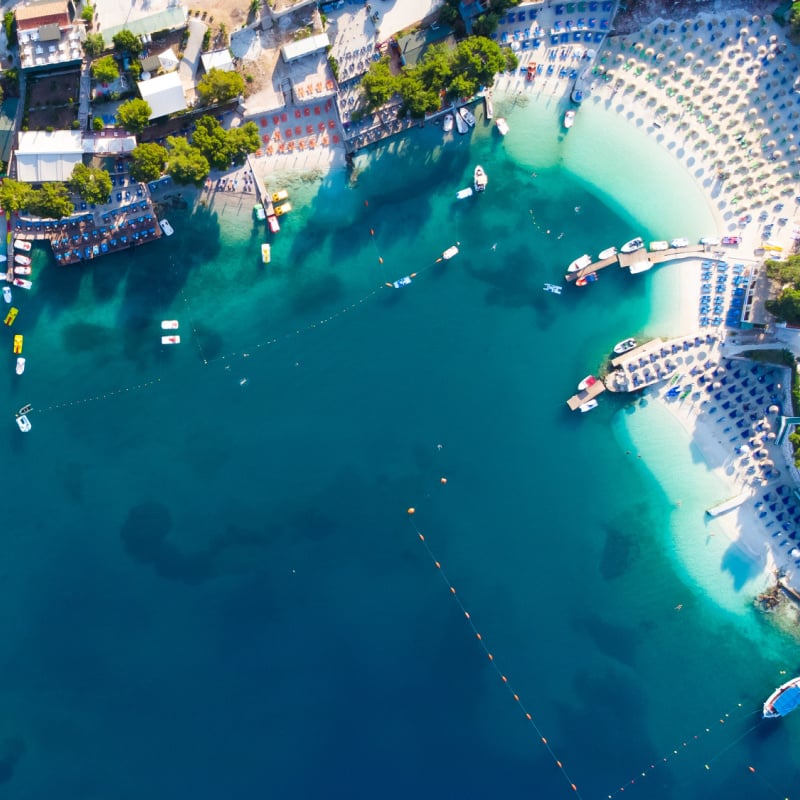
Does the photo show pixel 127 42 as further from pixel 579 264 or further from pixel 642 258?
pixel 642 258

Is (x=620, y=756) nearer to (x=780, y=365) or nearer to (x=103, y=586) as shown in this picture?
(x=780, y=365)

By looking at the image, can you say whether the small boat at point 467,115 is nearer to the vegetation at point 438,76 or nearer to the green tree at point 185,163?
the vegetation at point 438,76

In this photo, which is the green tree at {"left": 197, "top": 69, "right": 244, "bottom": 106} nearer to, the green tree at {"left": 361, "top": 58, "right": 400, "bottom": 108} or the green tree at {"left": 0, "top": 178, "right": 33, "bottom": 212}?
the green tree at {"left": 361, "top": 58, "right": 400, "bottom": 108}

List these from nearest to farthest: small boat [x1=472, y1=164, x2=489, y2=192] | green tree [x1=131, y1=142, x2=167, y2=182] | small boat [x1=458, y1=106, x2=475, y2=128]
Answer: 1. green tree [x1=131, y1=142, x2=167, y2=182]
2. small boat [x1=458, y1=106, x2=475, y2=128]
3. small boat [x1=472, y1=164, x2=489, y2=192]


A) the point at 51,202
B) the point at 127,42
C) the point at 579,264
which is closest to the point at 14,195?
the point at 51,202

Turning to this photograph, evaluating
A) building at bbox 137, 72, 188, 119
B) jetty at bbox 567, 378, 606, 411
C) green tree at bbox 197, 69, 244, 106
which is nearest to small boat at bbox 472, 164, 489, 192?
jetty at bbox 567, 378, 606, 411

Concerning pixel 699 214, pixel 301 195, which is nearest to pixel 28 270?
pixel 301 195
